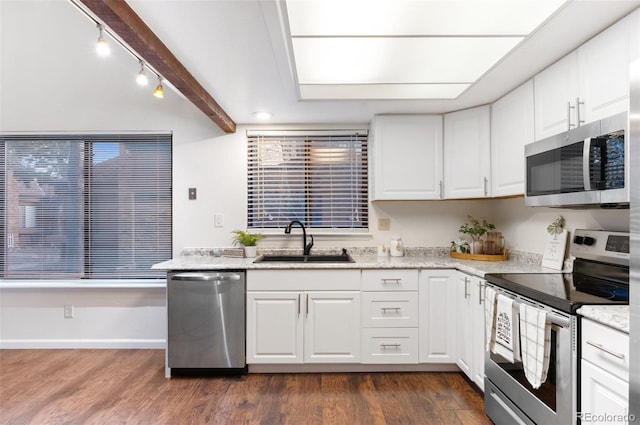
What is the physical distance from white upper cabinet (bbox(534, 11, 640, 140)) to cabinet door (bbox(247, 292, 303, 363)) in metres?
1.97

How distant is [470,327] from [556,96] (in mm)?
1517

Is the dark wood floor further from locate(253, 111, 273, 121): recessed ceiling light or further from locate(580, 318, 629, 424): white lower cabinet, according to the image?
locate(253, 111, 273, 121): recessed ceiling light

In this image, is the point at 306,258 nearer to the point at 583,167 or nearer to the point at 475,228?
the point at 475,228

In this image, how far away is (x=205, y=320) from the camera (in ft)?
8.00

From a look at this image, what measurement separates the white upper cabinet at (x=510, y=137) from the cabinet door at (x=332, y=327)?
132cm

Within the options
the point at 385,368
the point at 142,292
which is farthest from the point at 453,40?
the point at 142,292

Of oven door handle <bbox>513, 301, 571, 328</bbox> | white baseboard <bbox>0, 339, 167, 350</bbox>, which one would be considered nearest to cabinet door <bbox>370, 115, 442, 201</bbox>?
oven door handle <bbox>513, 301, 571, 328</bbox>

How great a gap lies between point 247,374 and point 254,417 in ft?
1.80

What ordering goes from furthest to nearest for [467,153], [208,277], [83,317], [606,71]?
1. [83,317]
2. [467,153]
3. [208,277]
4. [606,71]

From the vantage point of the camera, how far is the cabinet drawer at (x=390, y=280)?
2496 millimetres

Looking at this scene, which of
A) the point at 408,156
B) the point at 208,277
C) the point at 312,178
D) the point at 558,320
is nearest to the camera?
the point at 558,320

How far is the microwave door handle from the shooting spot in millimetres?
1430

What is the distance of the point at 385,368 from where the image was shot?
2.55 metres

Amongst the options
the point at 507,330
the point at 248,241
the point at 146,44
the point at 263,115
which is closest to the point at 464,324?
the point at 507,330
